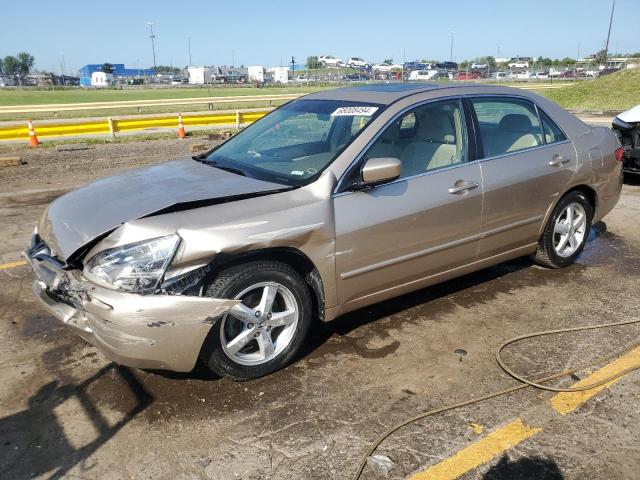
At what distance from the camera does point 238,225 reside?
303 centimetres

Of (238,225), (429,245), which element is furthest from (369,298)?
(238,225)

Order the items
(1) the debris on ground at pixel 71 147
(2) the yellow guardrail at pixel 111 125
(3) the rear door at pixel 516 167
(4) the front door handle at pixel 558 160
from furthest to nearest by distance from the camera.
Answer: (2) the yellow guardrail at pixel 111 125, (1) the debris on ground at pixel 71 147, (4) the front door handle at pixel 558 160, (3) the rear door at pixel 516 167

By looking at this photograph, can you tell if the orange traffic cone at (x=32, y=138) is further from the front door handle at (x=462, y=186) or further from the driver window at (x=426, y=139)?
the front door handle at (x=462, y=186)

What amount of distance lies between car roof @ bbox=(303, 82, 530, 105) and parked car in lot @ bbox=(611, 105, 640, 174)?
441cm

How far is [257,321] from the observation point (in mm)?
3166

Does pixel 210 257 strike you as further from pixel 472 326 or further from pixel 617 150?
pixel 617 150

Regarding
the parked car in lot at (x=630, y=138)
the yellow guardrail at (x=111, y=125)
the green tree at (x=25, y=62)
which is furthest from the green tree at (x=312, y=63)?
the parked car in lot at (x=630, y=138)

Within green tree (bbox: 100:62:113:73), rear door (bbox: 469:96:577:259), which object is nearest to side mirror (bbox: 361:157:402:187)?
rear door (bbox: 469:96:577:259)

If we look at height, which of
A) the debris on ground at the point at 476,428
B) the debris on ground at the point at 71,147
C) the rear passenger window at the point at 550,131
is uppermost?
the rear passenger window at the point at 550,131

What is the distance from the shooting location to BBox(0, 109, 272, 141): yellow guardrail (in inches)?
623

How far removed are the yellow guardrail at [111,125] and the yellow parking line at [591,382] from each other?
1294cm

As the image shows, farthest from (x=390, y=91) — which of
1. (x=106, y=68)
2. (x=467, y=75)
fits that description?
(x=106, y=68)

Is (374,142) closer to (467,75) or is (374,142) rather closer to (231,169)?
(231,169)

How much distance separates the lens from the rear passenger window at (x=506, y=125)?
4273 millimetres
